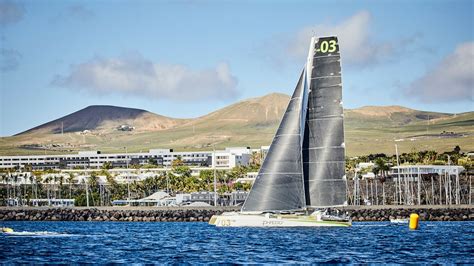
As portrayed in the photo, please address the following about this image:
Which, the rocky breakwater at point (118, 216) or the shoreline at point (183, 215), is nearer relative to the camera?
the shoreline at point (183, 215)

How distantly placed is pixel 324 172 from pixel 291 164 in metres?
2.85

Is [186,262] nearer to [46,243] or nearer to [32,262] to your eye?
[32,262]

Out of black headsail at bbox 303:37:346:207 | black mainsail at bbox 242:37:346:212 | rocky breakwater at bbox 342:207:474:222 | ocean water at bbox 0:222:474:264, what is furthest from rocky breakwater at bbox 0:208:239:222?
black headsail at bbox 303:37:346:207

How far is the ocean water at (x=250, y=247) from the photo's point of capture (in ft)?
190

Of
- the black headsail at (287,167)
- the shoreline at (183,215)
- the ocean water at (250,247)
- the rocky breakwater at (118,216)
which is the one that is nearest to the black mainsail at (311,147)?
the black headsail at (287,167)

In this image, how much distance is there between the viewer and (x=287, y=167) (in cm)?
8300

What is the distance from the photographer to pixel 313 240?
71.9m

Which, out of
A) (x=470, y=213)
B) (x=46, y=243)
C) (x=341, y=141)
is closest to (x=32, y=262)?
(x=46, y=243)

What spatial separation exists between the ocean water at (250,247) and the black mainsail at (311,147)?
2762mm

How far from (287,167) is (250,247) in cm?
1768

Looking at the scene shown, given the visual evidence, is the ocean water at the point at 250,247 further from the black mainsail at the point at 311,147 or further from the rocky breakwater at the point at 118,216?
the rocky breakwater at the point at 118,216

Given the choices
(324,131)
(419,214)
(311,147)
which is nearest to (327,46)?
(324,131)

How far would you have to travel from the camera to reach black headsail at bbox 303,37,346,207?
8125cm

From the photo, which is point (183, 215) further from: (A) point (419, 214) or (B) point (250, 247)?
(B) point (250, 247)
